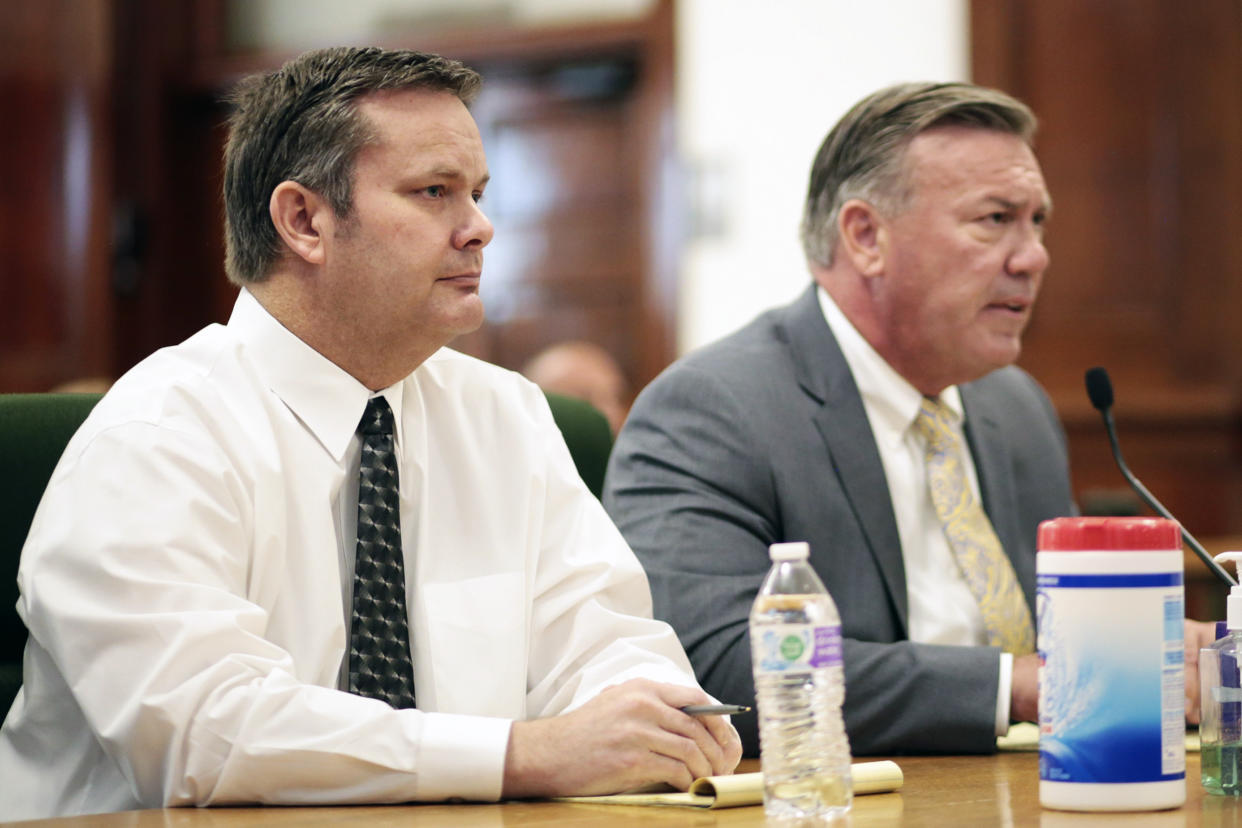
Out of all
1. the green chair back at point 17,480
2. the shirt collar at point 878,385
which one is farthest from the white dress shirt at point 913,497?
the green chair back at point 17,480

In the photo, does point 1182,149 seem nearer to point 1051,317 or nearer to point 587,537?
point 1051,317

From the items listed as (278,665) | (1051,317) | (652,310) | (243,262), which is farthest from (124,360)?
(278,665)

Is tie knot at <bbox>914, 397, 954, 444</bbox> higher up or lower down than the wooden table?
higher up

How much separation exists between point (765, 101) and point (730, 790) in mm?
3845

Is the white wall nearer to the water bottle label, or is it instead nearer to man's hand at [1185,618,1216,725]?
man's hand at [1185,618,1216,725]

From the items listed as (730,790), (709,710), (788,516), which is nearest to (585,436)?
(788,516)

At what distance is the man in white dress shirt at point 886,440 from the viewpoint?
1.66 meters

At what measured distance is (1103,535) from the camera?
98 cm

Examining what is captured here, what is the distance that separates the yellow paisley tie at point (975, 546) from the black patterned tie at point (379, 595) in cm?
81

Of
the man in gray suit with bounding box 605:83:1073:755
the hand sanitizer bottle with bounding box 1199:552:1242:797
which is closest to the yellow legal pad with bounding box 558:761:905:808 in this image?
the hand sanitizer bottle with bounding box 1199:552:1242:797

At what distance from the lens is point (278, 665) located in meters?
1.22

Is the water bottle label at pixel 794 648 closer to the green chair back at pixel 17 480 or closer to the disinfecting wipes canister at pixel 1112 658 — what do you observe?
the disinfecting wipes canister at pixel 1112 658

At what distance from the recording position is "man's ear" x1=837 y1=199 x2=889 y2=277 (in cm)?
212

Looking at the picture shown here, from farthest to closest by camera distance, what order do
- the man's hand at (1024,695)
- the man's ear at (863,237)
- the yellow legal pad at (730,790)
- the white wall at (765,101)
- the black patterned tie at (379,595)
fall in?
1. the white wall at (765,101)
2. the man's ear at (863,237)
3. the man's hand at (1024,695)
4. the black patterned tie at (379,595)
5. the yellow legal pad at (730,790)
